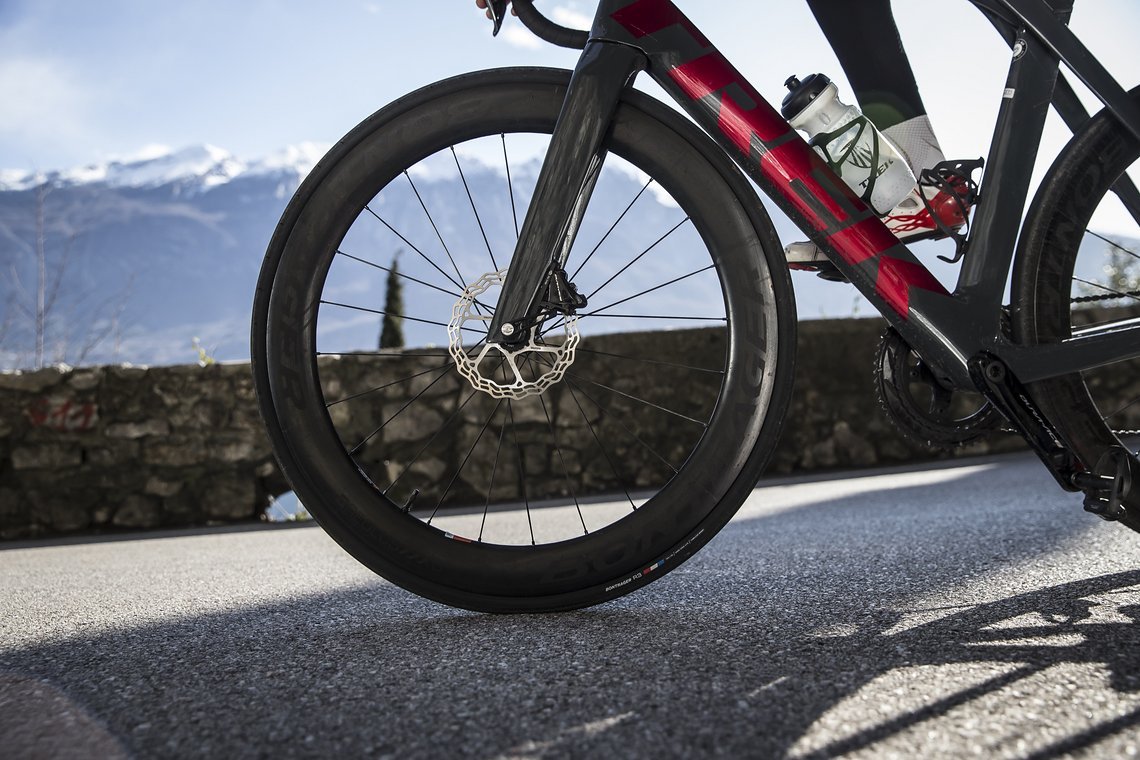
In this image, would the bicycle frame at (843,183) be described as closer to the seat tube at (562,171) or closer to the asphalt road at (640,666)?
the seat tube at (562,171)

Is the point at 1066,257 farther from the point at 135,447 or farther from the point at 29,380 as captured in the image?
the point at 29,380

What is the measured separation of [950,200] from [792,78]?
0.35m

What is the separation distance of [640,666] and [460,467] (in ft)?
1.29

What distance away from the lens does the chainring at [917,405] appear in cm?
128

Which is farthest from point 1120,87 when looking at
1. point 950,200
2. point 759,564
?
point 759,564

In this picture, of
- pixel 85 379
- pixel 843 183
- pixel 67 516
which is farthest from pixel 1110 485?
pixel 67 516

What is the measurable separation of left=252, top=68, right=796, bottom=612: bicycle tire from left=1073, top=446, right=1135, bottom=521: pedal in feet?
1.56

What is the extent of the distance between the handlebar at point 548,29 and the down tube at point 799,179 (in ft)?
0.22

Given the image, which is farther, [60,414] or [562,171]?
[60,414]

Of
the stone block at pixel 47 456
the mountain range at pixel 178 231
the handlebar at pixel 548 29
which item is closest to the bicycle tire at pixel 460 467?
the handlebar at pixel 548 29

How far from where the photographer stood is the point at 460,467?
1193mm

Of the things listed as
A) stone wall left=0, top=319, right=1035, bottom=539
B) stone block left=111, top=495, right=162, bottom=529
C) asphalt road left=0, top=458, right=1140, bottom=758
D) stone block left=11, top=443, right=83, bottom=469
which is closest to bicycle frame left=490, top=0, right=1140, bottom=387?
asphalt road left=0, top=458, right=1140, bottom=758

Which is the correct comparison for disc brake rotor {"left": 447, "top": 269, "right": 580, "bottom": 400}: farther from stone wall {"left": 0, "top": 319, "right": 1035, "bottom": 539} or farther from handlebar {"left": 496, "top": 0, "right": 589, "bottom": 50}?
stone wall {"left": 0, "top": 319, "right": 1035, "bottom": 539}

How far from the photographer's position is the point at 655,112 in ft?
4.15
